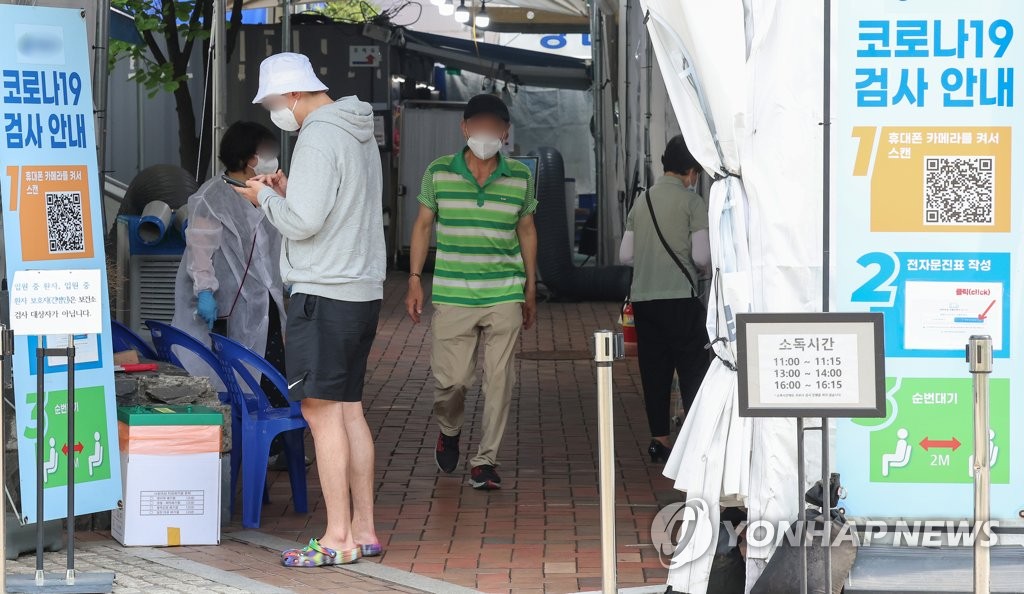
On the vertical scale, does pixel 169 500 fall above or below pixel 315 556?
above

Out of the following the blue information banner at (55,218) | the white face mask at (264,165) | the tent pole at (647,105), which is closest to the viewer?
the blue information banner at (55,218)

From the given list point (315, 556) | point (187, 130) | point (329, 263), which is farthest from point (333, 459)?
point (187, 130)

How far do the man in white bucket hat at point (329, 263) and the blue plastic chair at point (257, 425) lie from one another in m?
0.72

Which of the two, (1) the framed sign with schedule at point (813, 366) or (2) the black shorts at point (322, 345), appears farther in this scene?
(2) the black shorts at point (322, 345)

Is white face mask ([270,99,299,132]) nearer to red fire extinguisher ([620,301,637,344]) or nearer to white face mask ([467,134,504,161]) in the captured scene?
white face mask ([467,134,504,161])

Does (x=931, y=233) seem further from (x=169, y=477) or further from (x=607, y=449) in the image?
(x=169, y=477)

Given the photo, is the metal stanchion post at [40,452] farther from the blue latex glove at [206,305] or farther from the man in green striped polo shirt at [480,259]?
the man in green striped polo shirt at [480,259]

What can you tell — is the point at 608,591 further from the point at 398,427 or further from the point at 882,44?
the point at 398,427

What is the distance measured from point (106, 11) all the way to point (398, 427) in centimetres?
355

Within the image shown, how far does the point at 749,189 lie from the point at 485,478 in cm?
280

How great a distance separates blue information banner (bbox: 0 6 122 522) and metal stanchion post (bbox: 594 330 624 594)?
2.02 metres

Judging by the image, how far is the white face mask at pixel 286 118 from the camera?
5.57m

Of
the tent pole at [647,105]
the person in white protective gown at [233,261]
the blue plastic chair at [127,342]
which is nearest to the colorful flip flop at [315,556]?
the person in white protective gown at [233,261]

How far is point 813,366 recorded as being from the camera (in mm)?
4121
